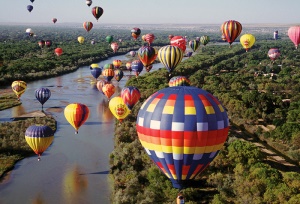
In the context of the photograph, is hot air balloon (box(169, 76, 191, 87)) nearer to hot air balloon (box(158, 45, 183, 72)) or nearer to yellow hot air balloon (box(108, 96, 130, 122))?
hot air balloon (box(158, 45, 183, 72))

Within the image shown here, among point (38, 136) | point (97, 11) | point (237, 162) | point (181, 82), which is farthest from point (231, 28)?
point (38, 136)

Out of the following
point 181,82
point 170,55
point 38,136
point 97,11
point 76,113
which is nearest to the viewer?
point 38,136

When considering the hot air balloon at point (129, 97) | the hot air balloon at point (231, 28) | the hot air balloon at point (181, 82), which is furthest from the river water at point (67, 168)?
the hot air balloon at point (231, 28)

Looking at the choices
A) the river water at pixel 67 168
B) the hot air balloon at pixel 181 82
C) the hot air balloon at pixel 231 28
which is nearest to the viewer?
the river water at pixel 67 168

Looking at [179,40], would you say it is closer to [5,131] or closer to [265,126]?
[265,126]

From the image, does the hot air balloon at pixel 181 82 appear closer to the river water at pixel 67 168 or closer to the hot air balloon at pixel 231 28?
the hot air balloon at pixel 231 28

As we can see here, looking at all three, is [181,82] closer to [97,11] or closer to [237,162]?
[237,162]
